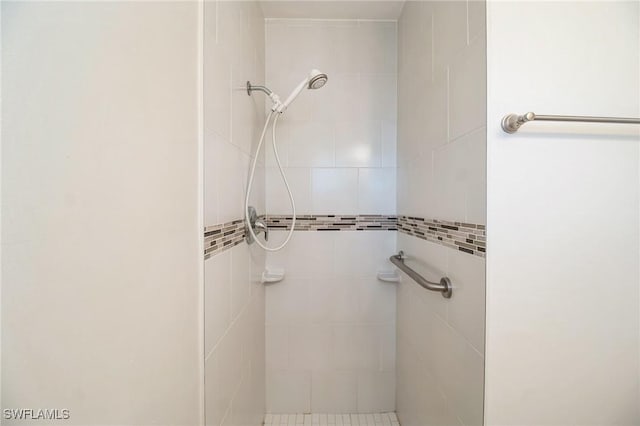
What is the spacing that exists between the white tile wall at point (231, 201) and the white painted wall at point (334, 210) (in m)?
0.17

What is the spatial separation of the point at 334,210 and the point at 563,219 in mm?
948

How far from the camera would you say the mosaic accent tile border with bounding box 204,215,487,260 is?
70 cm

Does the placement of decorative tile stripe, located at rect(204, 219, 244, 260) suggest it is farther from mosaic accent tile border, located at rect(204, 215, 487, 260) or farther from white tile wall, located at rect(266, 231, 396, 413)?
white tile wall, located at rect(266, 231, 396, 413)

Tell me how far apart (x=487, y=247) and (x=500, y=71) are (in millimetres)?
462

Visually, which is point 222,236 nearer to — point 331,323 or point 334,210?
point 334,210

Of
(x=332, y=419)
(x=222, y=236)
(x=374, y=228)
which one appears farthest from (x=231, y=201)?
(x=332, y=419)

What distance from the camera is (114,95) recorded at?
1.31 feet

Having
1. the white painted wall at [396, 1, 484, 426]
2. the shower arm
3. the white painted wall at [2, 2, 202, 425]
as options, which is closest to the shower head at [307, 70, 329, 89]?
the shower arm

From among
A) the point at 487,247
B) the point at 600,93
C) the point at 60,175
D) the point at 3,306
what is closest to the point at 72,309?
the point at 3,306

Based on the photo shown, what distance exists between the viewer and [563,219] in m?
0.67

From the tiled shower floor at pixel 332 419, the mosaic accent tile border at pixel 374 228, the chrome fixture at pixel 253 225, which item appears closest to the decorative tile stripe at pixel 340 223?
the mosaic accent tile border at pixel 374 228

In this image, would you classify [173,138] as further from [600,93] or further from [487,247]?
[600,93]

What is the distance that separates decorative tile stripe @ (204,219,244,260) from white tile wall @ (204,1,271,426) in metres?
0.02

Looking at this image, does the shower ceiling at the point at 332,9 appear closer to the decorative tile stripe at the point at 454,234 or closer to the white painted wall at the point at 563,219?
the white painted wall at the point at 563,219
